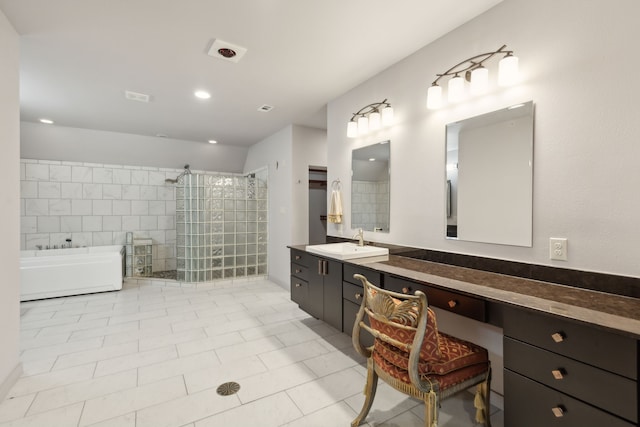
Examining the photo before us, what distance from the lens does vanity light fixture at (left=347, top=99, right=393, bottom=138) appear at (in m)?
2.57

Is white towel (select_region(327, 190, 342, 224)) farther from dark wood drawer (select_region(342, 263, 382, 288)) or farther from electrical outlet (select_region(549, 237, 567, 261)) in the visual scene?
electrical outlet (select_region(549, 237, 567, 261))

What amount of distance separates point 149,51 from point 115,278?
332cm

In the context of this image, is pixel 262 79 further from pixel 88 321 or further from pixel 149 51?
pixel 88 321

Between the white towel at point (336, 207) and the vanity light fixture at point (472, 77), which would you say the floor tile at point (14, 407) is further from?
the vanity light fixture at point (472, 77)

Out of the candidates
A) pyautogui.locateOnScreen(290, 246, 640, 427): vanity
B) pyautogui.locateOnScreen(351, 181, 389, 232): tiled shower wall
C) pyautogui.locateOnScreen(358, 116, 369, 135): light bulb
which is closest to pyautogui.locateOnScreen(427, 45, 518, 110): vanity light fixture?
pyautogui.locateOnScreen(358, 116, 369, 135): light bulb

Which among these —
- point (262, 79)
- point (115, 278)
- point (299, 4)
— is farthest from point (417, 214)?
point (115, 278)

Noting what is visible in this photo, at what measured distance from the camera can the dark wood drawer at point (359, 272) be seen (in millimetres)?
2066

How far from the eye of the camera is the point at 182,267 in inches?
184

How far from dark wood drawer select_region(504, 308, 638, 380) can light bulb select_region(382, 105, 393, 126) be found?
1772 mm

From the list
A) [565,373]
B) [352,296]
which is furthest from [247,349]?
[565,373]

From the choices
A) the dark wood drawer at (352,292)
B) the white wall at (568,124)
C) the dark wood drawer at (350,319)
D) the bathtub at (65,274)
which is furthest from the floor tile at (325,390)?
the bathtub at (65,274)

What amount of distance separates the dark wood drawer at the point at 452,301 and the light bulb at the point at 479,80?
1.25m

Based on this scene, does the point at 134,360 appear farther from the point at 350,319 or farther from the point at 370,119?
the point at 370,119

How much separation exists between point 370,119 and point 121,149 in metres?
4.36
